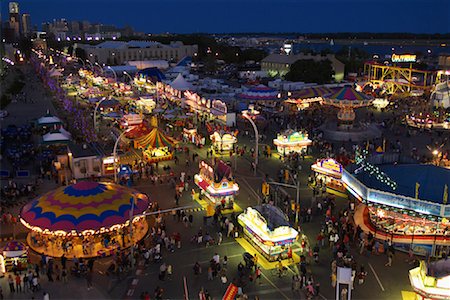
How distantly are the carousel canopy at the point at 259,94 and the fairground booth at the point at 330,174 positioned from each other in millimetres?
23059

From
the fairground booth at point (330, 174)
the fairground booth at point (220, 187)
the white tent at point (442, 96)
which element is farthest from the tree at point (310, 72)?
the fairground booth at point (220, 187)

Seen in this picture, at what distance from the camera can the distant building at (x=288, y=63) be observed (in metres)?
82.4

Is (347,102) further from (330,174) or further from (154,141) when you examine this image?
(154,141)

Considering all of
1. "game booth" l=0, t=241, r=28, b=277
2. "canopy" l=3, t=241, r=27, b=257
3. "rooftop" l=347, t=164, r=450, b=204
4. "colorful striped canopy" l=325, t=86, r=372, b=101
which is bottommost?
"game booth" l=0, t=241, r=28, b=277

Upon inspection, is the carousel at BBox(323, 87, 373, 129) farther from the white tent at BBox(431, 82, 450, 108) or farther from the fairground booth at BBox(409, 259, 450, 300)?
the fairground booth at BBox(409, 259, 450, 300)

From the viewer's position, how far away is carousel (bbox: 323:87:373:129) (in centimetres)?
4234

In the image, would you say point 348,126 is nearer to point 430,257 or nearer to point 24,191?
point 430,257

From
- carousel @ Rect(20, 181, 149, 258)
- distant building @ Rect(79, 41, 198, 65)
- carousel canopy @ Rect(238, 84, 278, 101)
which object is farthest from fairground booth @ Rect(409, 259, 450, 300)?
distant building @ Rect(79, 41, 198, 65)

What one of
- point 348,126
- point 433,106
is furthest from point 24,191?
point 433,106

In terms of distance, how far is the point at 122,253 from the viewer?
66.0ft

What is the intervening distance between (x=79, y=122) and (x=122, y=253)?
26580 mm

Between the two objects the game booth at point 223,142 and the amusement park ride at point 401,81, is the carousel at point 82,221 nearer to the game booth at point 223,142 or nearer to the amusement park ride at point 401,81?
the game booth at point 223,142

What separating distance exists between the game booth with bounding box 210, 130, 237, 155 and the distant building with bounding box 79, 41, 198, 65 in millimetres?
88771

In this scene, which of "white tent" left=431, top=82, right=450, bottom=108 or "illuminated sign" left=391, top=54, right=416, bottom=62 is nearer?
"white tent" left=431, top=82, right=450, bottom=108
